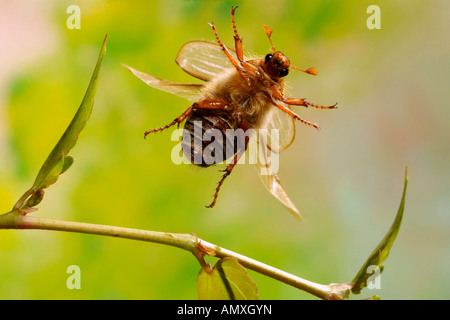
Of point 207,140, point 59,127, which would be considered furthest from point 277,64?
point 59,127

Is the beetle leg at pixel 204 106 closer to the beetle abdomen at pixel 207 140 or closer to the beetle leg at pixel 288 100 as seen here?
the beetle abdomen at pixel 207 140

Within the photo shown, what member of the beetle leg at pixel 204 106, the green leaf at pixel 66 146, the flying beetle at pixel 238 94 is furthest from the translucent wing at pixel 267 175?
the green leaf at pixel 66 146

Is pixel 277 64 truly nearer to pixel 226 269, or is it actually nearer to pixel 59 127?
pixel 226 269

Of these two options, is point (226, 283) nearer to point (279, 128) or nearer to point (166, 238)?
point (166, 238)

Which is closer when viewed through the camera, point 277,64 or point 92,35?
point 277,64

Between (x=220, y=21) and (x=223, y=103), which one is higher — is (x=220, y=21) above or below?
above
